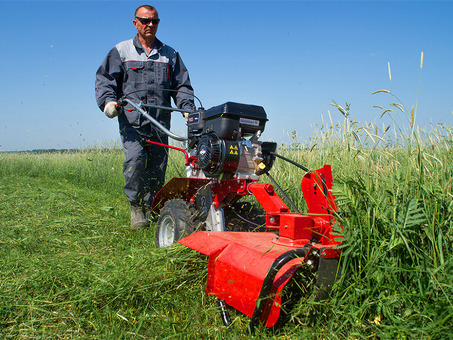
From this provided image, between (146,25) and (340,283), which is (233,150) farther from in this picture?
(146,25)

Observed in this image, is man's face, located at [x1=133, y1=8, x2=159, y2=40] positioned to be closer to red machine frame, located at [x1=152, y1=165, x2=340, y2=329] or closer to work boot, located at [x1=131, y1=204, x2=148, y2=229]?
work boot, located at [x1=131, y1=204, x2=148, y2=229]

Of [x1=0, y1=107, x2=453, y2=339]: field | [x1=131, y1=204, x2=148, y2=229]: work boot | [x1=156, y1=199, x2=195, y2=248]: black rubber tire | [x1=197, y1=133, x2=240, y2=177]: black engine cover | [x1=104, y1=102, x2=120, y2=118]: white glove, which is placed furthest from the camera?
[x1=131, y1=204, x2=148, y2=229]: work boot

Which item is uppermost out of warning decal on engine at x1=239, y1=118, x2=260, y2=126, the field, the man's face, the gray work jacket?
the man's face

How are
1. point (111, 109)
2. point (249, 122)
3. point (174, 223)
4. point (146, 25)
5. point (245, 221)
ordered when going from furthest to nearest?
1. point (146, 25)
2. point (111, 109)
3. point (245, 221)
4. point (174, 223)
5. point (249, 122)

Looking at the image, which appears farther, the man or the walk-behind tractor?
the man

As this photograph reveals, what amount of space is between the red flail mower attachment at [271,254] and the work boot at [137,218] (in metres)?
1.86

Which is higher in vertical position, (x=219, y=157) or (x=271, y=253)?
(x=219, y=157)

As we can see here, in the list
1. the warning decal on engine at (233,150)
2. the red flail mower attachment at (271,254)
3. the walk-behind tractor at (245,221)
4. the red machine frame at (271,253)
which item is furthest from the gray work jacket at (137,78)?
the red flail mower attachment at (271,254)

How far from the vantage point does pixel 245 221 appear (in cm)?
323

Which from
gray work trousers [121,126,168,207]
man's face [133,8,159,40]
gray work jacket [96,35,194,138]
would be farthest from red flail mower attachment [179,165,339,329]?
man's face [133,8,159,40]

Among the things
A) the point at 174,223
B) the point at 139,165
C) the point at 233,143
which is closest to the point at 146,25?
the point at 139,165

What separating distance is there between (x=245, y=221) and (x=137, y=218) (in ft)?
4.80

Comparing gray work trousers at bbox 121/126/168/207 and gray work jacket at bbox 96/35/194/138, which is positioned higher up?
gray work jacket at bbox 96/35/194/138

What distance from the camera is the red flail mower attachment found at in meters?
1.82
